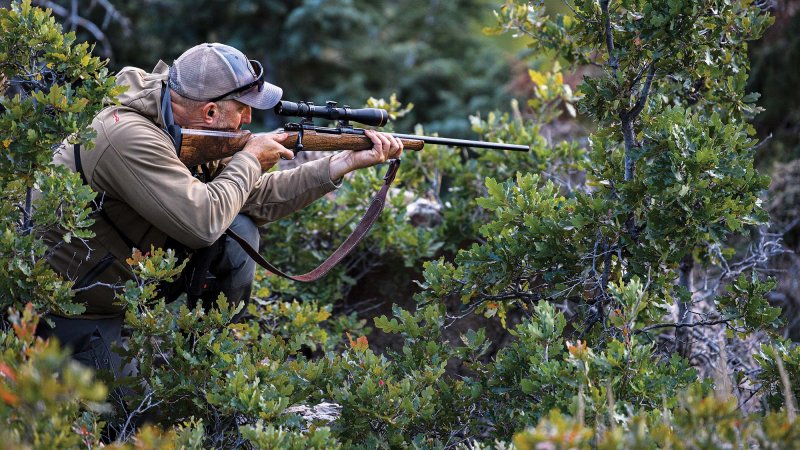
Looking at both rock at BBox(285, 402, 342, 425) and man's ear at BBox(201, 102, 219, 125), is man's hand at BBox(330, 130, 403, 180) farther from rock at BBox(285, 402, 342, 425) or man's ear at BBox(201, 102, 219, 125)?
rock at BBox(285, 402, 342, 425)

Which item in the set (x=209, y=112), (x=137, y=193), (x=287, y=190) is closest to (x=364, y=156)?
(x=287, y=190)

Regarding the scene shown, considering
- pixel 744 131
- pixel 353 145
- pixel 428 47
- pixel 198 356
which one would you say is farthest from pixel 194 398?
pixel 428 47

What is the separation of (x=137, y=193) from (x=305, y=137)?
1.11 metres

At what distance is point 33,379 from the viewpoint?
249cm

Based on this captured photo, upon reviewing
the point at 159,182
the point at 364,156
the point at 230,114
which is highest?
the point at 364,156

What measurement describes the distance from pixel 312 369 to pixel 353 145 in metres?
1.50

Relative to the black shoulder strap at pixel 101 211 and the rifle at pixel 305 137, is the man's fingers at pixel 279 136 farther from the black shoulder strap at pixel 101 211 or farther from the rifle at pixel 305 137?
the black shoulder strap at pixel 101 211

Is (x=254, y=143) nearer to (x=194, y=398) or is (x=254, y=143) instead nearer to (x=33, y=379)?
(x=194, y=398)

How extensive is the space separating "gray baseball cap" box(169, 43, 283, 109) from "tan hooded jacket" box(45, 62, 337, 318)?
0.40ft

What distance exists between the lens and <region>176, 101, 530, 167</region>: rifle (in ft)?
14.5

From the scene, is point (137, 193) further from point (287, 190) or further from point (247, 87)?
point (287, 190)

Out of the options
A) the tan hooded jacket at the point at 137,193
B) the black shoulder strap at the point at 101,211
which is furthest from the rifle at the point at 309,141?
the black shoulder strap at the point at 101,211

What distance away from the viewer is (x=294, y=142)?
486 centimetres

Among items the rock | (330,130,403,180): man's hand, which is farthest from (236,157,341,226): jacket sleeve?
the rock
